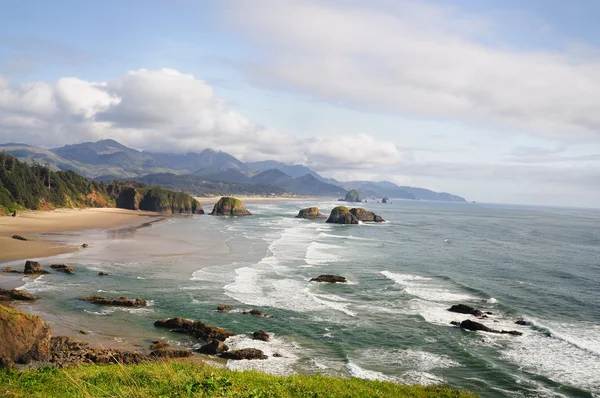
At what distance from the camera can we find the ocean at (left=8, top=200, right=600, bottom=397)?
75.9 feet

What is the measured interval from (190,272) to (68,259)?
54.9 feet

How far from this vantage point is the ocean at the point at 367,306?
23141mm

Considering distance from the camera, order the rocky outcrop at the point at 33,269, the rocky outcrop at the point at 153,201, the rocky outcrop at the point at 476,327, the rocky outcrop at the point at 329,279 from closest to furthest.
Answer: the rocky outcrop at the point at 476,327 < the rocky outcrop at the point at 33,269 < the rocky outcrop at the point at 329,279 < the rocky outcrop at the point at 153,201

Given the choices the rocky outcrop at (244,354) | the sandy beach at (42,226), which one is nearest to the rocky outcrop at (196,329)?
the rocky outcrop at (244,354)

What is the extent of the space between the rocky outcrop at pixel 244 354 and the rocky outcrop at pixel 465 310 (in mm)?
18513

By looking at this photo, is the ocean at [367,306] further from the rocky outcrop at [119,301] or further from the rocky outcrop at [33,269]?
the rocky outcrop at [33,269]

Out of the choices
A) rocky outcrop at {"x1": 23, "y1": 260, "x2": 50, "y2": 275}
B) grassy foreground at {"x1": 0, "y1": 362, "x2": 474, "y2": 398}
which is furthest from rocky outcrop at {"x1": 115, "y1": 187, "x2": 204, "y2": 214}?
grassy foreground at {"x1": 0, "y1": 362, "x2": 474, "y2": 398}

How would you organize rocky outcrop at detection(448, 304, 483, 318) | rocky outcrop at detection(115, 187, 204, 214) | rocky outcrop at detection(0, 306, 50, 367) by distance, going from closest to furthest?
1. rocky outcrop at detection(0, 306, 50, 367)
2. rocky outcrop at detection(448, 304, 483, 318)
3. rocky outcrop at detection(115, 187, 204, 214)

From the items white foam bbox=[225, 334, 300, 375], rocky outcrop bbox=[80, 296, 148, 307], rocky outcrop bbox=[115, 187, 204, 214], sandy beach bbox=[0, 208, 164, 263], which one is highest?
rocky outcrop bbox=[115, 187, 204, 214]

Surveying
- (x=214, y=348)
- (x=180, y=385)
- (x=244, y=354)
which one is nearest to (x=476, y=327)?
(x=244, y=354)

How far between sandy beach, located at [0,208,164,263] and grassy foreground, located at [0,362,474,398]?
41.0m

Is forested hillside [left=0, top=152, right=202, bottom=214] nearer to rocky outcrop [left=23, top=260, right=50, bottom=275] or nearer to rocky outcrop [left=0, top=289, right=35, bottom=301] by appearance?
rocky outcrop [left=23, top=260, right=50, bottom=275]

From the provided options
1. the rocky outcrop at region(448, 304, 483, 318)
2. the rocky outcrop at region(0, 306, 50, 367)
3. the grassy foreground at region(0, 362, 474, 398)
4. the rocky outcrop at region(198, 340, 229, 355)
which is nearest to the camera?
the grassy foreground at region(0, 362, 474, 398)

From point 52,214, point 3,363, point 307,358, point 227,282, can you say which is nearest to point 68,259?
point 227,282
